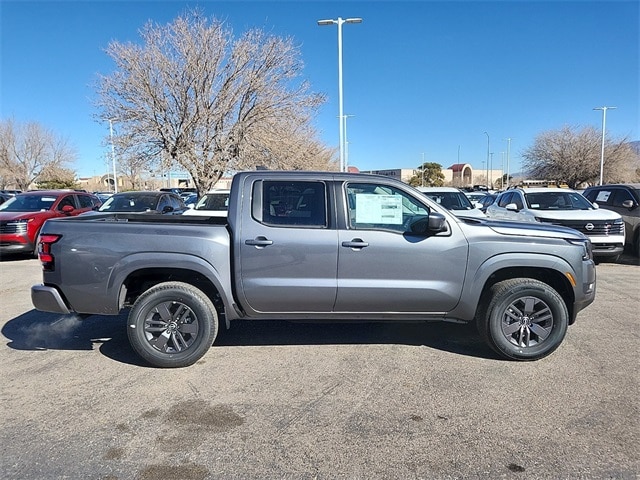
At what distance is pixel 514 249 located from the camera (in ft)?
13.6

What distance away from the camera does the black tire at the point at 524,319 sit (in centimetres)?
416

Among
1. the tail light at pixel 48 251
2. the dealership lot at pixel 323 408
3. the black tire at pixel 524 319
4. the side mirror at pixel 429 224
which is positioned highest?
the side mirror at pixel 429 224

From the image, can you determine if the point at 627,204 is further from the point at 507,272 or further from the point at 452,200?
the point at 507,272

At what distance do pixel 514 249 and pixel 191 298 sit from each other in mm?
3153

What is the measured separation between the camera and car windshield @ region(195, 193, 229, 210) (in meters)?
10.6

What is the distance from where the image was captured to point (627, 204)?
10.3 meters

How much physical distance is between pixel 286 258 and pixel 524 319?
242 centimetres

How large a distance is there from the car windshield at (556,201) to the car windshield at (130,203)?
33.0 feet

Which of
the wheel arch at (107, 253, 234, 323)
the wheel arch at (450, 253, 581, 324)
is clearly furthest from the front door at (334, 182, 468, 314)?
the wheel arch at (107, 253, 234, 323)

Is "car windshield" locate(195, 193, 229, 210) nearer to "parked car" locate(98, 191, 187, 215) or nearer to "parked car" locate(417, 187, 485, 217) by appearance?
"parked car" locate(98, 191, 187, 215)

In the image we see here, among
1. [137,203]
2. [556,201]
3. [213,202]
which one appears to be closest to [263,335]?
[213,202]

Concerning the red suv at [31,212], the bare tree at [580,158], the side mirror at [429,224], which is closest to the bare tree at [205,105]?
the red suv at [31,212]

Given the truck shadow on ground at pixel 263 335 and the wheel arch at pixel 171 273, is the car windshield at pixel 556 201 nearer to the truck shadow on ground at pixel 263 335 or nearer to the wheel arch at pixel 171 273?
the truck shadow on ground at pixel 263 335

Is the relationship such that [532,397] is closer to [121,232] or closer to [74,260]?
[121,232]
